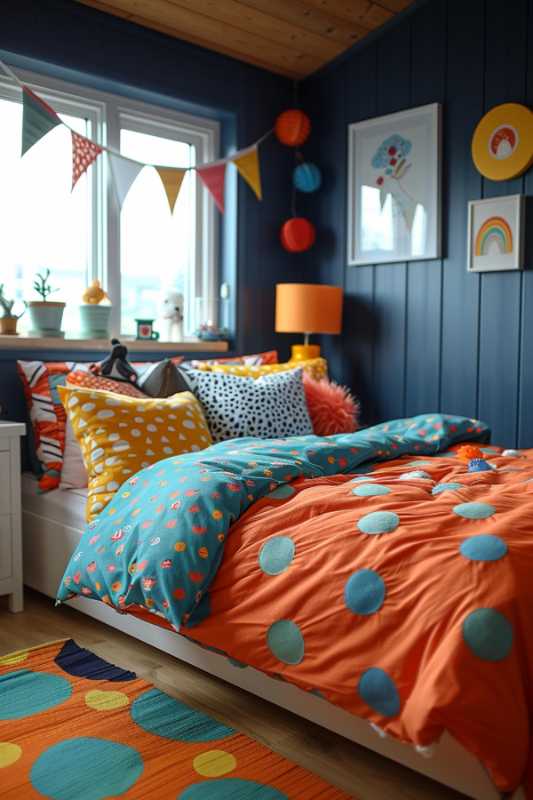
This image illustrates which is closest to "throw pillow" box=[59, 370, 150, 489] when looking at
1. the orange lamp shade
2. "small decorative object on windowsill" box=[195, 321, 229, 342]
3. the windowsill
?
the windowsill

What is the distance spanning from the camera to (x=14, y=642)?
7.25ft

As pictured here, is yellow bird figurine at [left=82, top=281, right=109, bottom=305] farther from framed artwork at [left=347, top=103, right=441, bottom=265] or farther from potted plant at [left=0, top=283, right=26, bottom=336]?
framed artwork at [left=347, top=103, right=441, bottom=265]

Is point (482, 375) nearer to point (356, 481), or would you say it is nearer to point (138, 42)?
point (356, 481)

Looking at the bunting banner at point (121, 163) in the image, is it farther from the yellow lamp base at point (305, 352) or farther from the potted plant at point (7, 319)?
the yellow lamp base at point (305, 352)

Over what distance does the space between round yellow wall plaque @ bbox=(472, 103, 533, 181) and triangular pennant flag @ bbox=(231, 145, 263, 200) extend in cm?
95

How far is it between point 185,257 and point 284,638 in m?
2.46

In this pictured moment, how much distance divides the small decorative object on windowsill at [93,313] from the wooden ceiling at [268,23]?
109 centimetres

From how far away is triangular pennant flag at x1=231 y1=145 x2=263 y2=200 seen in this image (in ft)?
11.6

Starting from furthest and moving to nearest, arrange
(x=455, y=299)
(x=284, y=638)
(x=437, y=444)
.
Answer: (x=455, y=299) < (x=437, y=444) < (x=284, y=638)

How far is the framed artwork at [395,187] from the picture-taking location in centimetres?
336

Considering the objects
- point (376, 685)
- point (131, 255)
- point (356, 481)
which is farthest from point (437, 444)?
point (131, 255)

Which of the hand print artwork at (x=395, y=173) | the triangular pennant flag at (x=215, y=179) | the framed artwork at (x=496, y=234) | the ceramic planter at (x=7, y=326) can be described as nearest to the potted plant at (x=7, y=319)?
the ceramic planter at (x=7, y=326)

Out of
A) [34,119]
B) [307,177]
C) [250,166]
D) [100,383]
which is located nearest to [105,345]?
[100,383]

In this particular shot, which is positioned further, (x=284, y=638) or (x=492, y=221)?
(x=492, y=221)
